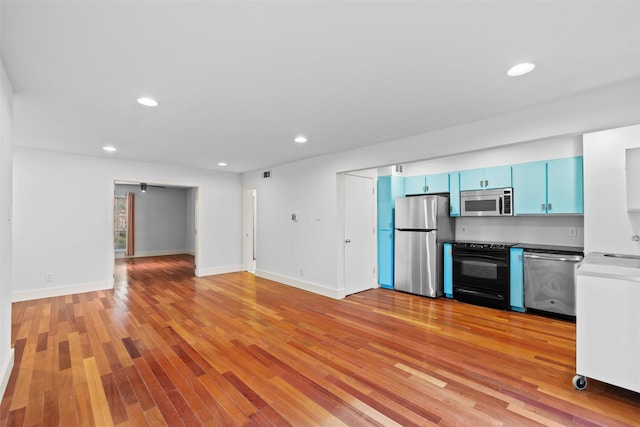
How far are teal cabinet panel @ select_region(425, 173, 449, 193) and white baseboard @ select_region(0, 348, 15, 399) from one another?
5563mm

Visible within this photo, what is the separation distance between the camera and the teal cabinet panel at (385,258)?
545 cm

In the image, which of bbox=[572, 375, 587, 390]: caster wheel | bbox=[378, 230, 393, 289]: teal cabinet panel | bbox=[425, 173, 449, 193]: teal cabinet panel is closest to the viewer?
bbox=[572, 375, 587, 390]: caster wheel

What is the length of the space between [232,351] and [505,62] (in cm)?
342

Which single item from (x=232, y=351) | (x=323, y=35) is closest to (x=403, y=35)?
(x=323, y=35)

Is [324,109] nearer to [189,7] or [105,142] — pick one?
[189,7]

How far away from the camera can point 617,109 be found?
8.09 feet

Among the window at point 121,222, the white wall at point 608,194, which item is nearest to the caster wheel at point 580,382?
the white wall at point 608,194

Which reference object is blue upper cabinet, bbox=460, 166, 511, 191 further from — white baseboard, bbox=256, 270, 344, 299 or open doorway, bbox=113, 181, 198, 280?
open doorway, bbox=113, 181, 198, 280

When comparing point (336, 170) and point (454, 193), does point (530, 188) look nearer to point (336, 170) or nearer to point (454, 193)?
point (454, 193)

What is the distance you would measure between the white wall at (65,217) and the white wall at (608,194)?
6697mm

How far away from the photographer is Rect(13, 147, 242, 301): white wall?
4.78 meters

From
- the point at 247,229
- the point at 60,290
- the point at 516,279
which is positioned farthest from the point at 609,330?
the point at 60,290

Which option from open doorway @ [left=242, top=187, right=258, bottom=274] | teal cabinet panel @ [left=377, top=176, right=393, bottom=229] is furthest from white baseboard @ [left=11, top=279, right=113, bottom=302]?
teal cabinet panel @ [left=377, top=176, right=393, bottom=229]

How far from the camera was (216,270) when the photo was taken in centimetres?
689
